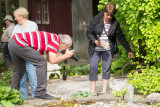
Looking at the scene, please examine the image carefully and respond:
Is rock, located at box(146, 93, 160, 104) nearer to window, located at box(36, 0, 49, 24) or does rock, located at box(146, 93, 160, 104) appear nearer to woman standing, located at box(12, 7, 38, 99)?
woman standing, located at box(12, 7, 38, 99)

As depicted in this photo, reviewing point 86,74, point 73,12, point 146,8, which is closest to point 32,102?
point 146,8

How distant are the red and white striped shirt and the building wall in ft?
28.5

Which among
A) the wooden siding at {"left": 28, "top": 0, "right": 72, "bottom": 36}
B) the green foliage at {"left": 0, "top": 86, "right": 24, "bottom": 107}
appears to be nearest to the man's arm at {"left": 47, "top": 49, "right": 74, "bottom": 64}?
the green foliage at {"left": 0, "top": 86, "right": 24, "bottom": 107}

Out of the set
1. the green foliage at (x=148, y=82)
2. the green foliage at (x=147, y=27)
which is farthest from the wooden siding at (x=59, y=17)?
the green foliage at (x=148, y=82)

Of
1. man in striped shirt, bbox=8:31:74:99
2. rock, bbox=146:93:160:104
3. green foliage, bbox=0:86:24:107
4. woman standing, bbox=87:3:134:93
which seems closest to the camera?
green foliage, bbox=0:86:24:107

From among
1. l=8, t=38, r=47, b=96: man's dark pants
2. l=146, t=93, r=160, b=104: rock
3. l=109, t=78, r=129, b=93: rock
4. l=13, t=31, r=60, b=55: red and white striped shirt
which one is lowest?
l=109, t=78, r=129, b=93: rock

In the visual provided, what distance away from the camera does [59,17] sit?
15.7 metres

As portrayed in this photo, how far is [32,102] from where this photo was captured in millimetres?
4738

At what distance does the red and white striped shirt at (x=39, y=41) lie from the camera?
4.79m

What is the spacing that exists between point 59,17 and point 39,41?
11.0 meters

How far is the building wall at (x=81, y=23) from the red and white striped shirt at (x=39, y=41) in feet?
28.5

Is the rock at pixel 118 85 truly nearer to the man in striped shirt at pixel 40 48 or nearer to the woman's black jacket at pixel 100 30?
the woman's black jacket at pixel 100 30

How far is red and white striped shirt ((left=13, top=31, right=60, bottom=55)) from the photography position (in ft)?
15.7

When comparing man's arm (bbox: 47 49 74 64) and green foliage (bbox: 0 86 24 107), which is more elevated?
man's arm (bbox: 47 49 74 64)
